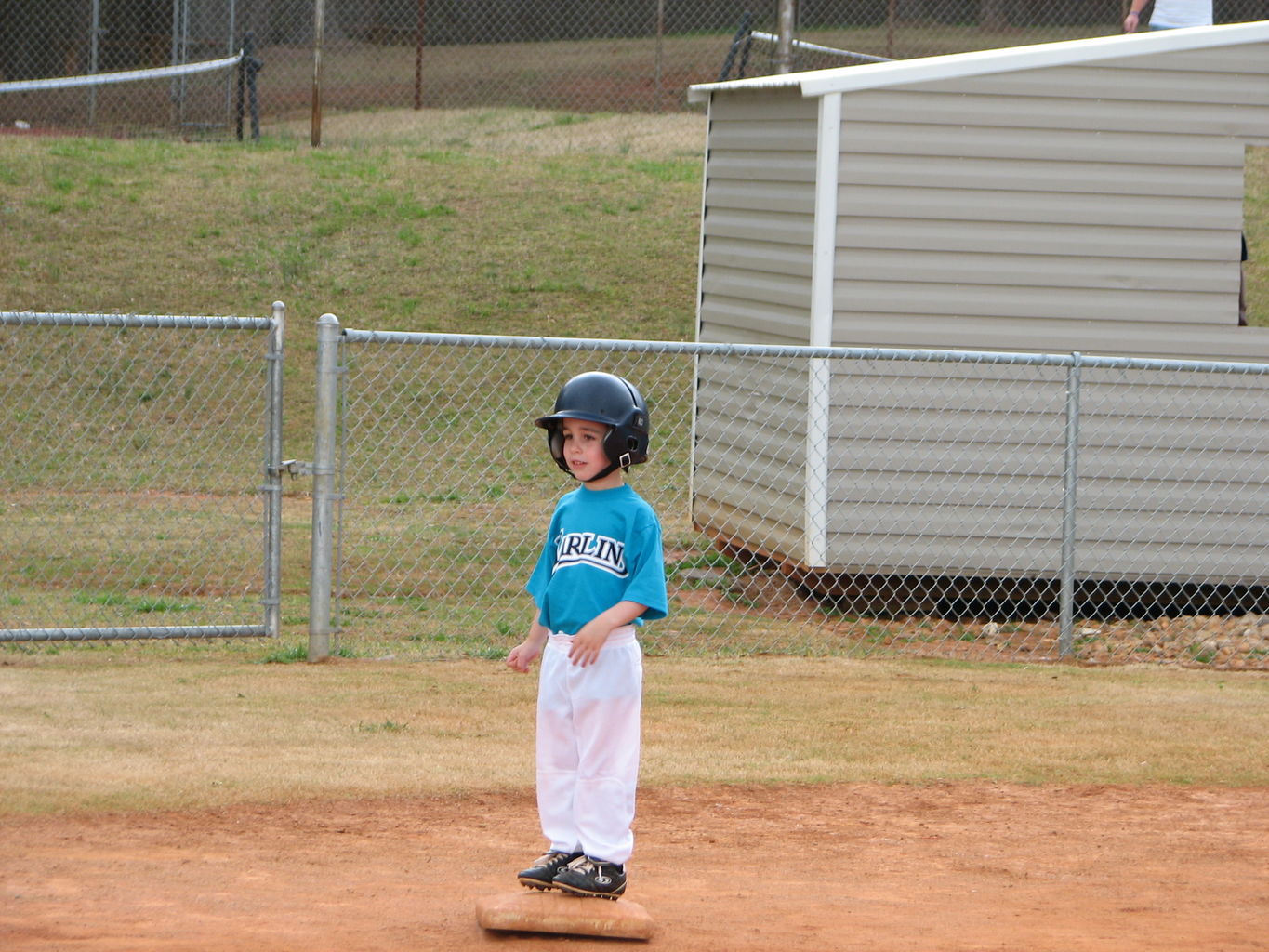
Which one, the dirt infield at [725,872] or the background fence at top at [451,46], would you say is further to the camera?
the background fence at top at [451,46]

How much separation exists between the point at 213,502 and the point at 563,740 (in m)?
8.70

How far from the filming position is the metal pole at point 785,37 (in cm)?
1678

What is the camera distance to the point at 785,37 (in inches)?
664

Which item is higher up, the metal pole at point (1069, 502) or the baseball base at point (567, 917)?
the metal pole at point (1069, 502)

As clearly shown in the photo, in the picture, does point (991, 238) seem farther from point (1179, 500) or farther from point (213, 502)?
point (213, 502)

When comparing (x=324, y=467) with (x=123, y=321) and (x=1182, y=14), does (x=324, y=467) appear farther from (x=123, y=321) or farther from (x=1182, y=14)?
(x=1182, y=14)

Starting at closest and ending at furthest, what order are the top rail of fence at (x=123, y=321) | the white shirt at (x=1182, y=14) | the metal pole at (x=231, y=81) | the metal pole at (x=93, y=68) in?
1. the top rail of fence at (x=123, y=321)
2. the white shirt at (x=1182, y=14)
3. the metal pole at (x=93, y=68)
4. the metal pole at (x=231, y=81)

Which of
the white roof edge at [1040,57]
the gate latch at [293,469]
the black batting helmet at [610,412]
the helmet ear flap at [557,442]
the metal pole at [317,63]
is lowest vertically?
the gate latch at [293,469]

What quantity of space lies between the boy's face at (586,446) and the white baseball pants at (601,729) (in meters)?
0.44

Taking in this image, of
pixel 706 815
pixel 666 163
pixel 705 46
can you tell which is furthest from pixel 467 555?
pixel 705 46

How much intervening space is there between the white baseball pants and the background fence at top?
17.2 meters

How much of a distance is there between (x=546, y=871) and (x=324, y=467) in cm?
338

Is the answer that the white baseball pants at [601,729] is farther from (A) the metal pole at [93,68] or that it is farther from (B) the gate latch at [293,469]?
(A) the metal pole at [93,68]

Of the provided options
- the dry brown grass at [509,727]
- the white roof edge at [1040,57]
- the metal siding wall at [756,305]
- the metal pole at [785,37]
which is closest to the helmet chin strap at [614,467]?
the dry brown grass at [509,727]
